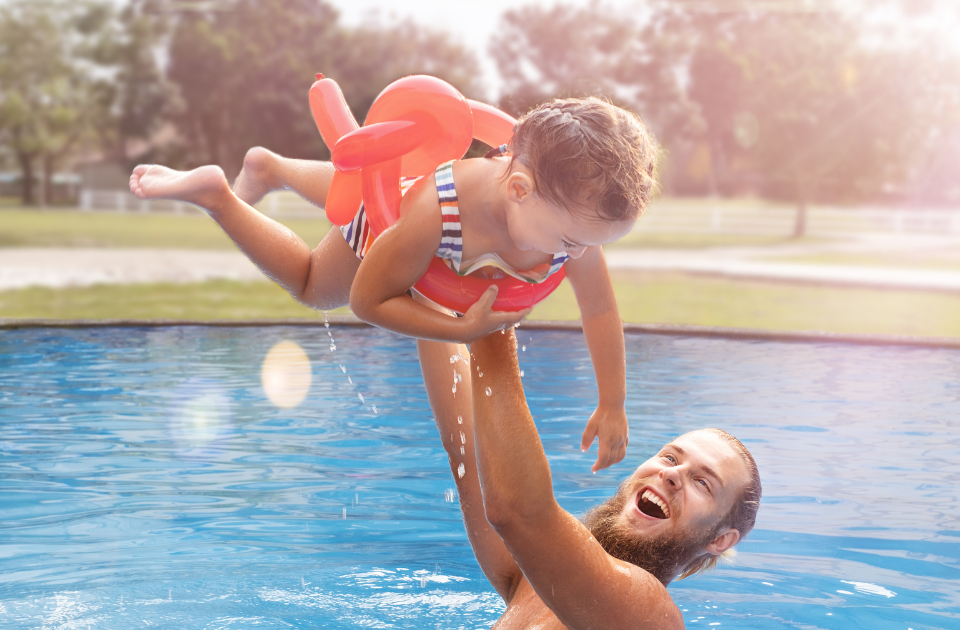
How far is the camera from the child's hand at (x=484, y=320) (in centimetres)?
195

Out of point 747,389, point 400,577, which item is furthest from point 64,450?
point 747,389

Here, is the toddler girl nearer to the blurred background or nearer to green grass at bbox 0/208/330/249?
the blurred background

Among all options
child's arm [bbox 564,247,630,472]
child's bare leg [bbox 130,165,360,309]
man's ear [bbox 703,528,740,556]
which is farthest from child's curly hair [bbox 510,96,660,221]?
child's bare leg [bbox 130,165,360,309]

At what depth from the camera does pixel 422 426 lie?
621 centimetres

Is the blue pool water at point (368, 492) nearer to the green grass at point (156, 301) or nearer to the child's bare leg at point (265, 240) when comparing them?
the child's bare leg at point (265, 240)

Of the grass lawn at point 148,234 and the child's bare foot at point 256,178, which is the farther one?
the grass lawn at point 148,234

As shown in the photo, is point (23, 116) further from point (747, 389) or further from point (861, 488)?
point (861, 488)

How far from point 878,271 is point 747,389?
1350 centimetres

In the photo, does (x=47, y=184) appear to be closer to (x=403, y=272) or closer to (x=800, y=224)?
(x=800, y=224)

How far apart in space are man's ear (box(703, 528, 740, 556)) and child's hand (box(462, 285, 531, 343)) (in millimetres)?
838

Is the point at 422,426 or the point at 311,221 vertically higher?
the point at 422,426

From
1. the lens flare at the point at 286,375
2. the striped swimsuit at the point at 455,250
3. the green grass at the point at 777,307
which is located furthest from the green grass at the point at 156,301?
the striped swimsuit at the point at 455,250

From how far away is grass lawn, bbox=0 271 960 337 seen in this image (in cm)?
1384

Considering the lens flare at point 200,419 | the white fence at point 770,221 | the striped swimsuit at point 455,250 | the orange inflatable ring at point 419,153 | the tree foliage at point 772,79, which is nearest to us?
the striped swimsuit at point 455,250
